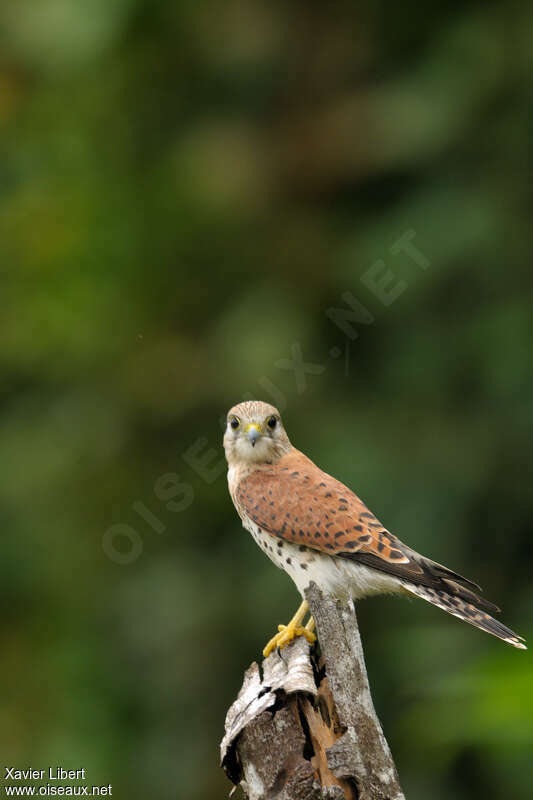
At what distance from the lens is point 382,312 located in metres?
5.38

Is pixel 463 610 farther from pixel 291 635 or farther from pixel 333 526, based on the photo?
pixel 291 635

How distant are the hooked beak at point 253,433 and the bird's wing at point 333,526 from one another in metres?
0.20

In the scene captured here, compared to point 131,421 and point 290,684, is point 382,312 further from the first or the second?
point 290,684

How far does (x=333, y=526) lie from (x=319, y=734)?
88 centimetres

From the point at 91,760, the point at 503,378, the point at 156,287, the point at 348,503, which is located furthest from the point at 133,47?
the point at 91,760

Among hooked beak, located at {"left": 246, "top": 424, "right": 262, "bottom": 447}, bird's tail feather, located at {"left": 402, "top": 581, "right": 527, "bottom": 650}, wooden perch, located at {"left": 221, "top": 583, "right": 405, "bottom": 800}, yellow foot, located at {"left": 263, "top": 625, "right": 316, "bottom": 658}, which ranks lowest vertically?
Answer: wooden perch, located at {"left": 221, "top": 583, "right": 405, "bottom": 800}

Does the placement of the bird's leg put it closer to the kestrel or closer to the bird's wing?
the kestrel

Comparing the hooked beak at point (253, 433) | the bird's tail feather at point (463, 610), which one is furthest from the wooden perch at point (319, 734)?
the hooked beak at point (253, 433)

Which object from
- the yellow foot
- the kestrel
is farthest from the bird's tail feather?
the yellow foot

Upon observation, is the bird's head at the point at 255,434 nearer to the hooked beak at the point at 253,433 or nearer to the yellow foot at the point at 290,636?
the hooked beak at the point at 253,433

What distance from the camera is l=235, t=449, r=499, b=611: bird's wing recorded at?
11.2ft

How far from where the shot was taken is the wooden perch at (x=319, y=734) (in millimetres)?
2736

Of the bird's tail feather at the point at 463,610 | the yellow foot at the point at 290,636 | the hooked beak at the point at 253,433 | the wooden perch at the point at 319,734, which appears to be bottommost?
the wooden perch at the point at 319,734

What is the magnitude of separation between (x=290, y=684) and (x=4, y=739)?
3.45m
